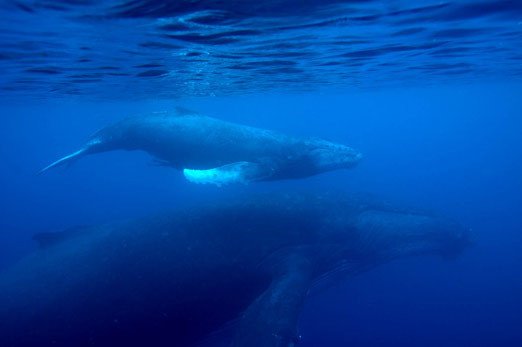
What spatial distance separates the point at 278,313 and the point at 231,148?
7203 millimetres

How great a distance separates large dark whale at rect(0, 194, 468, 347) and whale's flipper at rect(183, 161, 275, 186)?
1.29 meters

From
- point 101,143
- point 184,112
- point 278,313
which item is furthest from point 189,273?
point 101,143

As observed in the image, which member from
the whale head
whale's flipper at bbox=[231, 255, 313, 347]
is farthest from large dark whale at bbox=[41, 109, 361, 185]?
whale's flipper at bbox=[231, 255, 313, 347]

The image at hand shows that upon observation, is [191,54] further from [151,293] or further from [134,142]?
[151,293]

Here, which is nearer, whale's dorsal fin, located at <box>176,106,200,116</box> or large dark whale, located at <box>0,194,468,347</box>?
large dark whale, located at <box>0,194,468,347</box>

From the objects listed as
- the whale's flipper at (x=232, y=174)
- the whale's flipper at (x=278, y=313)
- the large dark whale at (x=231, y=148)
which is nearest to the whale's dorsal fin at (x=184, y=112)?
the large dark whale at (x=231, y=148)

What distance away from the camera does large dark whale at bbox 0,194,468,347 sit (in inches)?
298

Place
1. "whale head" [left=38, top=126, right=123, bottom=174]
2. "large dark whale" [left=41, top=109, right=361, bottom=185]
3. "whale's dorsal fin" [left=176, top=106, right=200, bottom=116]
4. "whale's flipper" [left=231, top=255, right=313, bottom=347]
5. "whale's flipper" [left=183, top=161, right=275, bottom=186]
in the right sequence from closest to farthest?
1. "whale's flipper" [left=231, top=255, right=313, bottom=347]
2. "whale's flipper" [left=183, top=161, right=275, bottom=186]
3. "large dark whale" [left=41, top=109, right=361, bottom=185]
4. "whale's dorsal fin" [left=176, top=106, right=200, bottom=116]
5. "whale head" [left=38, top=126, right=123, bottom=174]

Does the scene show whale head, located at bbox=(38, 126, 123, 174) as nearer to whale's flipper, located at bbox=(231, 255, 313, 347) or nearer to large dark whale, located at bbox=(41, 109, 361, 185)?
large dark whale, located at bbox=(41, 109, 361, 185)

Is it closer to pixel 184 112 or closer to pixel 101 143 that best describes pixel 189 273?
pixel 184 112

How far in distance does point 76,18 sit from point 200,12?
313 centimetres

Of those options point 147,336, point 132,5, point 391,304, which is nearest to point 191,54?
point 132,5

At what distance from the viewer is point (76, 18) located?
9.21m

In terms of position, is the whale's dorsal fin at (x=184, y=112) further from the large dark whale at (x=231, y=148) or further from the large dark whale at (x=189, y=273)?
the large dark whale at (x=189, y=273)
